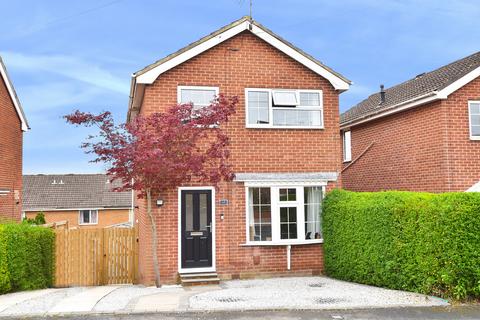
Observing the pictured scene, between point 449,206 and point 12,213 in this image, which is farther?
point 12,213

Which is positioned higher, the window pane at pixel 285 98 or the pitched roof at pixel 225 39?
the pitched roof at pixel 225 39

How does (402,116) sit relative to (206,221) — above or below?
above

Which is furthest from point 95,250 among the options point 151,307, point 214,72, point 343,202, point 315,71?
point 315,71

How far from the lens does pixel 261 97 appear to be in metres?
14.8

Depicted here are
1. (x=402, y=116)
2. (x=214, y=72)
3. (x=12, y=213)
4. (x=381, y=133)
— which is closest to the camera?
(x=214, y=72)

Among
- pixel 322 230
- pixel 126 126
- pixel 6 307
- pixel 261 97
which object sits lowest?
pixel 6 307

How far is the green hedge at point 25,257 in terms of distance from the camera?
41.4 feet

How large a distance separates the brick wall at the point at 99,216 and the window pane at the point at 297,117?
30.1 metres

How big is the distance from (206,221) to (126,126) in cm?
352

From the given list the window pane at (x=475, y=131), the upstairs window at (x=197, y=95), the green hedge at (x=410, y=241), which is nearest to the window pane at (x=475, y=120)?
the window pane at (x=475, y=131)

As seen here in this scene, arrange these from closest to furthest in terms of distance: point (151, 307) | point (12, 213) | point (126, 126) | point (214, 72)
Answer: point (151, 307) → point (126, 126) → point (214, 72) → point (12, 213)

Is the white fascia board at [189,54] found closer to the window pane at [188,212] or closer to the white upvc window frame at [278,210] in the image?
the window pane at [188,212]

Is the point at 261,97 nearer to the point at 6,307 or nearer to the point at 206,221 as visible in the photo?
the point at 206,221

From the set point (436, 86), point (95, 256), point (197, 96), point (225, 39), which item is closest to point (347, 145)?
point (436, 86)
